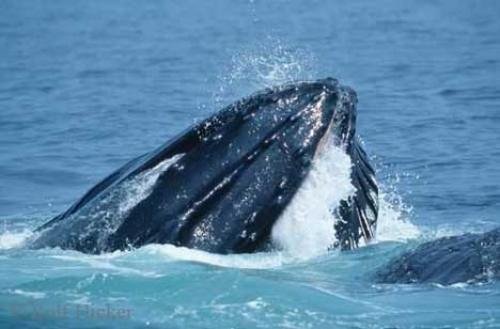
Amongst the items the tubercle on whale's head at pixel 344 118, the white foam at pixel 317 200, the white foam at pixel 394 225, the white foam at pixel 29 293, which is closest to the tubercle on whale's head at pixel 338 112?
the tubercle on whale's head at pixel 344 118

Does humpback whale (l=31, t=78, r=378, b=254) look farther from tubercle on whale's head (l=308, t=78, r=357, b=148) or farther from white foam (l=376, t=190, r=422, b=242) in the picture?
white foam (l=376, t=190, r=422, b=242)

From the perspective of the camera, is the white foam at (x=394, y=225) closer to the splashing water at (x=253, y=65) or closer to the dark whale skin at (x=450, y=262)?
the dark whale skin at (x=450, y=262)

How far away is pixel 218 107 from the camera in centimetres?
3042

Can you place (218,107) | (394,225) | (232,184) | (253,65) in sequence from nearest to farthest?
(232,184) → (394,225) → (218,107) → (253,65)

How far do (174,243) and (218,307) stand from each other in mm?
959

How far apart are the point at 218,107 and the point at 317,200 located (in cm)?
1853

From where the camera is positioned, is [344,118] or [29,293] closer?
[29,293]

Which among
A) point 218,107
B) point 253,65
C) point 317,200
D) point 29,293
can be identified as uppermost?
point 253,65

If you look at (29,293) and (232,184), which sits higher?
(232,184)

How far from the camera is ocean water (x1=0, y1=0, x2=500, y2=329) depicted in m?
11.1

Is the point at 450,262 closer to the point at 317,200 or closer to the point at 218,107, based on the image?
the point at 317,200

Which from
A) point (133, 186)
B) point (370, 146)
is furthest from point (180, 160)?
point (370, 146)

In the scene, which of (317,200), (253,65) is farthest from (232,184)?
(253,65)

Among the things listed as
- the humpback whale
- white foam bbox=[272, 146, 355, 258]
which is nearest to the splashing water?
the humpback whale
